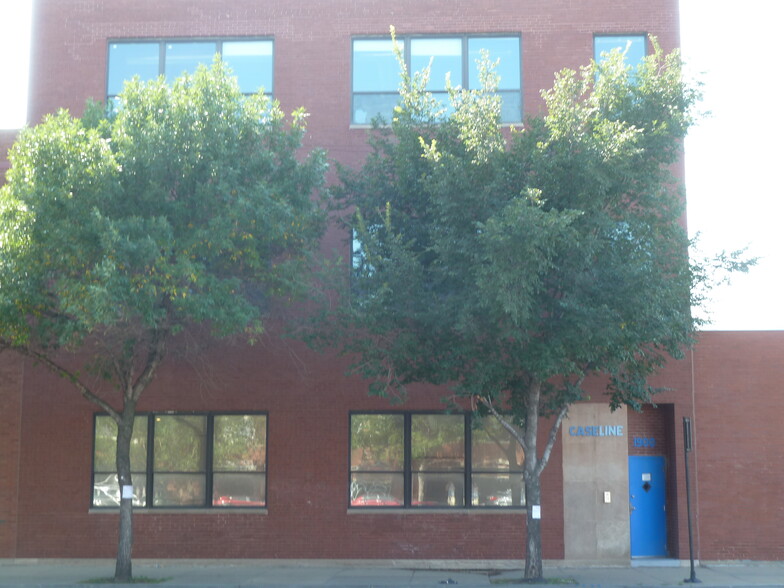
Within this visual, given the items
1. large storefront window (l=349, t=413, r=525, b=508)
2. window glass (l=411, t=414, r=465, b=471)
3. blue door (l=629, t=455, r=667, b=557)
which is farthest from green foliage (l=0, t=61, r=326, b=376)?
blue door (l=629, t=455, r=667, b=557)

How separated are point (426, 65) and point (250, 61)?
3847 mm

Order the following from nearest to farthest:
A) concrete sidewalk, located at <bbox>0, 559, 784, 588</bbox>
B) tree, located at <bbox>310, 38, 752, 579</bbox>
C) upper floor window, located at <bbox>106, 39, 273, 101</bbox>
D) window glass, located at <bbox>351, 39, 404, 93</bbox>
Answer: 1. tree, located at <bbox>310, 38, 752, 579</bbox>
2. concrete sidewalk, located at <bbox>0, 559, 784, 588</bbox>
3. window glass, located at <bbox>351, 39, 404, 93</bbox>
4. upper floor window, located at <bbox>106, 39, 273, 101</bbox>

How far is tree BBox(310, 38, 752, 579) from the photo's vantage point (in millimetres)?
13531

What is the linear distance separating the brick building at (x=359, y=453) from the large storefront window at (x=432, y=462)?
0.05 m

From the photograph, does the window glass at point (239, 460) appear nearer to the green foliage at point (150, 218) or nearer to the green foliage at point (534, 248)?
the green foliage at point (150, 218)

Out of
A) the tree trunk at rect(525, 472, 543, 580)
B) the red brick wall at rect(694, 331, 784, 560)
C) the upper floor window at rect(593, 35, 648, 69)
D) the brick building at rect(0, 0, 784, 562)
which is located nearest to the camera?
the tree trunk at rect(525, 472, 543, 580)

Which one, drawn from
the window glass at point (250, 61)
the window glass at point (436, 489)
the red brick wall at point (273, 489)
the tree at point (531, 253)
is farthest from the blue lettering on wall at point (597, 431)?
the window glass at point (250, 61)

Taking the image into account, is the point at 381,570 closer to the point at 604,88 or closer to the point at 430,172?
the point at 430,172

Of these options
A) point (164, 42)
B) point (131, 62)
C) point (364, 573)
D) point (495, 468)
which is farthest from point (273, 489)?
point (164, 42)

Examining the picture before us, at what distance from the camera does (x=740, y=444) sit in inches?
711

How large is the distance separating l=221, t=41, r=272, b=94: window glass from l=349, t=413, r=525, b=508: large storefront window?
752cm

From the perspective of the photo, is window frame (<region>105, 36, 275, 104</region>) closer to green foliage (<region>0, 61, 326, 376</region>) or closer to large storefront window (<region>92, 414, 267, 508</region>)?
green foliage (<region>0, 61, 326, 376</region>)

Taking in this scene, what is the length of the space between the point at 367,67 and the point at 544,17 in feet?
13.0

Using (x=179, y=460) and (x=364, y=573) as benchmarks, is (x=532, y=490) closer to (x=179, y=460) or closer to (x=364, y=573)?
(x=364, y=573)
